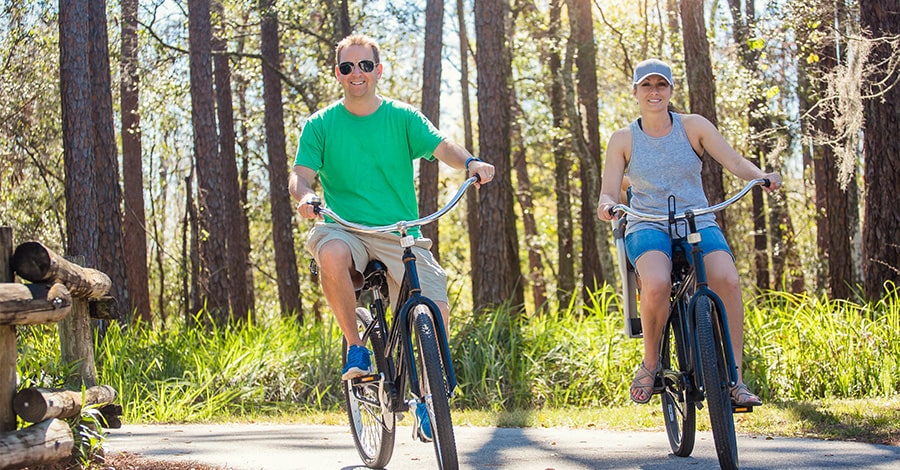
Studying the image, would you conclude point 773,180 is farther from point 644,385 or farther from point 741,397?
point 644,385

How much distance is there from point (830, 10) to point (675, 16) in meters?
9.00

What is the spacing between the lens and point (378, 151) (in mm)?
5375

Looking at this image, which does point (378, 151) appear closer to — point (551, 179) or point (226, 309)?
point (226, 309)

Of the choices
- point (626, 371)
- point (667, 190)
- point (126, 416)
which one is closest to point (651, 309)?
point (667, 190)

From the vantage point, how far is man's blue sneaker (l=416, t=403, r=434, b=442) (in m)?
4.85

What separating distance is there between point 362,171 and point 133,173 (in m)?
17.7

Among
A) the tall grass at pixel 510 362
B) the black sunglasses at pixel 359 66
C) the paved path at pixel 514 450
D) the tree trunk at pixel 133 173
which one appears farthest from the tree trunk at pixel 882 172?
the tree trunk at pixel 133 173

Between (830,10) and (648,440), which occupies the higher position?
(830,10)

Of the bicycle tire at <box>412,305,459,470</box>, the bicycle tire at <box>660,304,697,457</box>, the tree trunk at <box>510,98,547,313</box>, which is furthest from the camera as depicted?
the tree trunk at <box>510,98,547,313</box>

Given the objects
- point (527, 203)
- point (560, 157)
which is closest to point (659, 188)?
point (560, 157)

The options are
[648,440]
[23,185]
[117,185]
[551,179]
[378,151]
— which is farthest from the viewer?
[551,179]

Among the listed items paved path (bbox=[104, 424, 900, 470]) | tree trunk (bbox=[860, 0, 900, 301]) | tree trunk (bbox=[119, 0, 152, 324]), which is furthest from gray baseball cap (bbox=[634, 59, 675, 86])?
tree trunk (bbox=[119, 0, 152, 324])

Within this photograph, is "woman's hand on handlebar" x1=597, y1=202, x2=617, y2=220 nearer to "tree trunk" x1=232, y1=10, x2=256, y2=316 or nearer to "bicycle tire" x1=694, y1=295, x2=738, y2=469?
"bicycle tire" x1=694, y1=295, x2=738, y2=469

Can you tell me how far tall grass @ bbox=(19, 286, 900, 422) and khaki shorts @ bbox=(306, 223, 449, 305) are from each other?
4712mm
